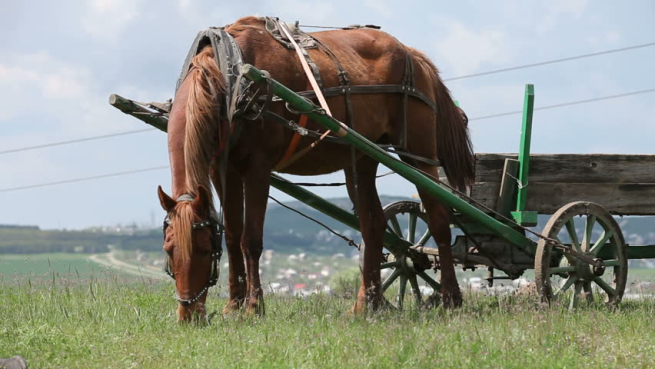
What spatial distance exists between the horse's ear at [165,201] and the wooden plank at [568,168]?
11.2ft

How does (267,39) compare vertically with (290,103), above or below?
above

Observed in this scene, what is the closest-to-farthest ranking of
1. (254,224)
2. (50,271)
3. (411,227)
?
(254,224), (411,227), (50,271)

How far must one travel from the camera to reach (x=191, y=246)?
5.39 meters

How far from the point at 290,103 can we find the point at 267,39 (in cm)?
93

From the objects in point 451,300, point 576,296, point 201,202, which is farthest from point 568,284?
point 201,202

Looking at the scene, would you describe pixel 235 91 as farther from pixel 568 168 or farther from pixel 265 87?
pixel 568 168

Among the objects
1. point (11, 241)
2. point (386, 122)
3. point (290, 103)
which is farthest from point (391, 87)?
point (11, 241)

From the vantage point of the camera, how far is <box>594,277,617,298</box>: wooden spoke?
7613mm

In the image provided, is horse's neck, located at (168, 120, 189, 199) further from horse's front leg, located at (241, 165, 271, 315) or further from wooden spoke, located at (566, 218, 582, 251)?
wooden spoke, located at (566, 218, 582, 251)

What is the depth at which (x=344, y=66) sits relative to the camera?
23.6ft

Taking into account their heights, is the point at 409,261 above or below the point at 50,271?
above

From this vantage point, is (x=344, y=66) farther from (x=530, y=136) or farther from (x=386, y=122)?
(x=530, y=136)

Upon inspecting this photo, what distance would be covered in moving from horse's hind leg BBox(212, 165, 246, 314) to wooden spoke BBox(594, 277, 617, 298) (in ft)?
10.6

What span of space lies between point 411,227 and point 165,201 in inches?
145
